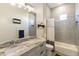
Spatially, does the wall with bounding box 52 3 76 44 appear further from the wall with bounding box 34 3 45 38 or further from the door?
the door

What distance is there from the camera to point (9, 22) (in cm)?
117

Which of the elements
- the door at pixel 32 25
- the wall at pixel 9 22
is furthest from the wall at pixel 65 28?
the wall at pixel 9 22

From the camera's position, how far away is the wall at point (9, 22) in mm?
1095

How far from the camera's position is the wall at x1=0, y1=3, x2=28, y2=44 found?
109 cm

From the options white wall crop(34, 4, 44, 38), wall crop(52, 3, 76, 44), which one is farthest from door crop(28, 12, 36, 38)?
wall crop(52, 3, 76, 44)

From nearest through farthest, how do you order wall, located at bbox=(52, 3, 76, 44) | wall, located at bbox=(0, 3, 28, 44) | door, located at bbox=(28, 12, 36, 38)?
wall, located at bbox=(0, 3, 28, 44), door, located at bbox=(28, 12, 36, 38), wall, located at bbox=(52, 3, 76, 44)

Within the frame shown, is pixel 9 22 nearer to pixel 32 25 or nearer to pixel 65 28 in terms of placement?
pixel 32 25

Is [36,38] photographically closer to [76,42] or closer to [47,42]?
[47,42]

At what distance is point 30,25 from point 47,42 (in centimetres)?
49

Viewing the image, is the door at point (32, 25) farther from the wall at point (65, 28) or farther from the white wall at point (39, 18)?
the wall at point (65, 28)

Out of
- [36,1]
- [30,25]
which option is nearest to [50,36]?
[30,25]

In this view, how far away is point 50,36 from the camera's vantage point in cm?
164

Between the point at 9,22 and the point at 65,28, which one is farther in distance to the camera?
the point at 65,28

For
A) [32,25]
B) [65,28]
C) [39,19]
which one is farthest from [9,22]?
[65,28]
